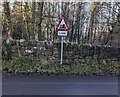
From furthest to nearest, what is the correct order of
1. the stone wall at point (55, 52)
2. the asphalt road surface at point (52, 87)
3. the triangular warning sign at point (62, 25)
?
1. the stone wall at point (55, 52)
2. the triangular warning sign at point (62, 25)
3. the asphalt road surface at point (52, 87)

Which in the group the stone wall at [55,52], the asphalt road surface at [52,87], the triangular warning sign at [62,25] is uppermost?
the triangular warning sign at [62,25]

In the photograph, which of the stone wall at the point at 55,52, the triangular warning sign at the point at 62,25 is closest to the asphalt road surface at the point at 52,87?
the stone wall at the point at 55,52

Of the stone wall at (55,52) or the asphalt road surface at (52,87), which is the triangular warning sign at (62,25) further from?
the asphalt road surface at (52,87)

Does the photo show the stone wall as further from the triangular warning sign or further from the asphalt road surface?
the asphalt road surface

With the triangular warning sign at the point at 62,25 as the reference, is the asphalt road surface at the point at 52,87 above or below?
below

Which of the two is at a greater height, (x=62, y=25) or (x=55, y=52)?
(x=62, y=25)

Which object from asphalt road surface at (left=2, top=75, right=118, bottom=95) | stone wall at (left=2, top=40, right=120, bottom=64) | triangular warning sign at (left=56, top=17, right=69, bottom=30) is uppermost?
triangular warning sign at (left=56, top=17, right=69, bottom=30)

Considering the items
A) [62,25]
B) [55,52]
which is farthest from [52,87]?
[55,52]

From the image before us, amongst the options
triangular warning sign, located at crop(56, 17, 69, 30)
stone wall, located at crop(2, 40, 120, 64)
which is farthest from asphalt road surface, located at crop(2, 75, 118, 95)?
triangular warning sign, located at crop(56, 17, 69, 30)

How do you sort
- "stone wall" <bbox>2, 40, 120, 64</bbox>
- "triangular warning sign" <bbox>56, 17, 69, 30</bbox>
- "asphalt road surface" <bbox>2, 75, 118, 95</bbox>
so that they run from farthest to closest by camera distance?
"stone wall" <bbox>2, 40, 120, 64</bbox> < "triangular warning sign" <bbox>56, 17, 69, 30</bbox> < "asphalt road surface" <bbox>2, 75, 118, 95</bbox>

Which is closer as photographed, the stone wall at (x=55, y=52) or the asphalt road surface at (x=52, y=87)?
the asphalt road surface at (x=52, y=87)

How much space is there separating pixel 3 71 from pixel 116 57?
5.51m

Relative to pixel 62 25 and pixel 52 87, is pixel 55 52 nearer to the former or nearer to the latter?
pixel 62 25

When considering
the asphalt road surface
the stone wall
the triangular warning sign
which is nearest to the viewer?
the asphalt road surface
